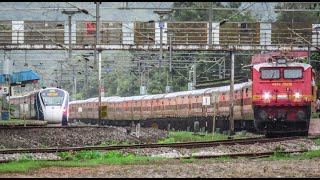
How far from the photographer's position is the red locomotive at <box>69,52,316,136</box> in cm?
3562

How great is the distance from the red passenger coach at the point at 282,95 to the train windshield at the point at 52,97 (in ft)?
75.2

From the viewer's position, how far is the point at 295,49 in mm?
53125

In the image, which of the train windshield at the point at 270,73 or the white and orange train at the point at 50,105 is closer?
the train windshield at the point at 270,73

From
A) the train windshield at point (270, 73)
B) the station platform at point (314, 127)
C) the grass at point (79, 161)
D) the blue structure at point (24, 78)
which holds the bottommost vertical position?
the grass at point (79, 161)

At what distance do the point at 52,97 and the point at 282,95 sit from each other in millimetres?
24203

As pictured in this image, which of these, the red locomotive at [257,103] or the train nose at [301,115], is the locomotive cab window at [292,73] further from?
the train nose at [301,115]

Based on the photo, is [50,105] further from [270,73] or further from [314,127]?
[270,73]

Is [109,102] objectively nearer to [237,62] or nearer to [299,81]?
[237,62]

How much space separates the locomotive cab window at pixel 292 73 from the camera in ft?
118

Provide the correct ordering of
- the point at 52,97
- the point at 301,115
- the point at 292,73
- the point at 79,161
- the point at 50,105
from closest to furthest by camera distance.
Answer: the point at 79,161 < the point at 301,115 < the point at 292,73 < the point at 50,105 < the point at 52,97

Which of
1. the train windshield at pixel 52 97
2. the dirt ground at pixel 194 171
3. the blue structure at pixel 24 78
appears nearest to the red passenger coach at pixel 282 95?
the dirt ground at pixel 194 171

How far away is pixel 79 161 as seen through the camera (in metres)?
20.8

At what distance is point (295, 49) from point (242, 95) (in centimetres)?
1121

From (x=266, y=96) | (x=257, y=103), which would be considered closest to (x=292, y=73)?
(x=266, y=96)
